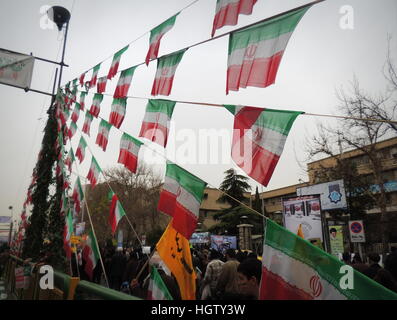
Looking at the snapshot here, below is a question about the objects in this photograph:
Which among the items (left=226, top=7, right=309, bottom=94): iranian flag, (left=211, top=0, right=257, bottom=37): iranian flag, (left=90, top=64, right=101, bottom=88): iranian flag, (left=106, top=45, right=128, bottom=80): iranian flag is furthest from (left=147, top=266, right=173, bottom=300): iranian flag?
(left=90, top=64, right=101, bottom=88): iranian flag

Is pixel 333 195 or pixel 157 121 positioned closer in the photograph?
pixel 157 121

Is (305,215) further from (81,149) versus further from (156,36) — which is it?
(156,36)

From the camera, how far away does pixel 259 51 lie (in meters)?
3.73

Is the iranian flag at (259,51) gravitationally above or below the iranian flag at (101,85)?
below

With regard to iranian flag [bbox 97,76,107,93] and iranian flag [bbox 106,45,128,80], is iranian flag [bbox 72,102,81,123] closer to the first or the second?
iranian flag [bbox 97,76,107,93]

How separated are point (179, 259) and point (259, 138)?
236cm

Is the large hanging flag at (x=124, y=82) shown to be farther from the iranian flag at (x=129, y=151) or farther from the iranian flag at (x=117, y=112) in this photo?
the iranian flag at (x=129, y=151)

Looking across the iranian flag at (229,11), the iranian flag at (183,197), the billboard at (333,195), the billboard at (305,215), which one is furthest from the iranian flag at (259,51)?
the billboard at (333,195)

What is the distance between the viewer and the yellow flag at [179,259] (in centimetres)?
446

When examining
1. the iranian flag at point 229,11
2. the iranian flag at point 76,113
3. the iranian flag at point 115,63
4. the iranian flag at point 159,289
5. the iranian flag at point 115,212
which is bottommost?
the iranian flag at point 159,289

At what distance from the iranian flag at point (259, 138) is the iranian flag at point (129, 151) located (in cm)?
316

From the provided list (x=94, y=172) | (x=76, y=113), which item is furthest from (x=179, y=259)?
(x=76, y=113)
